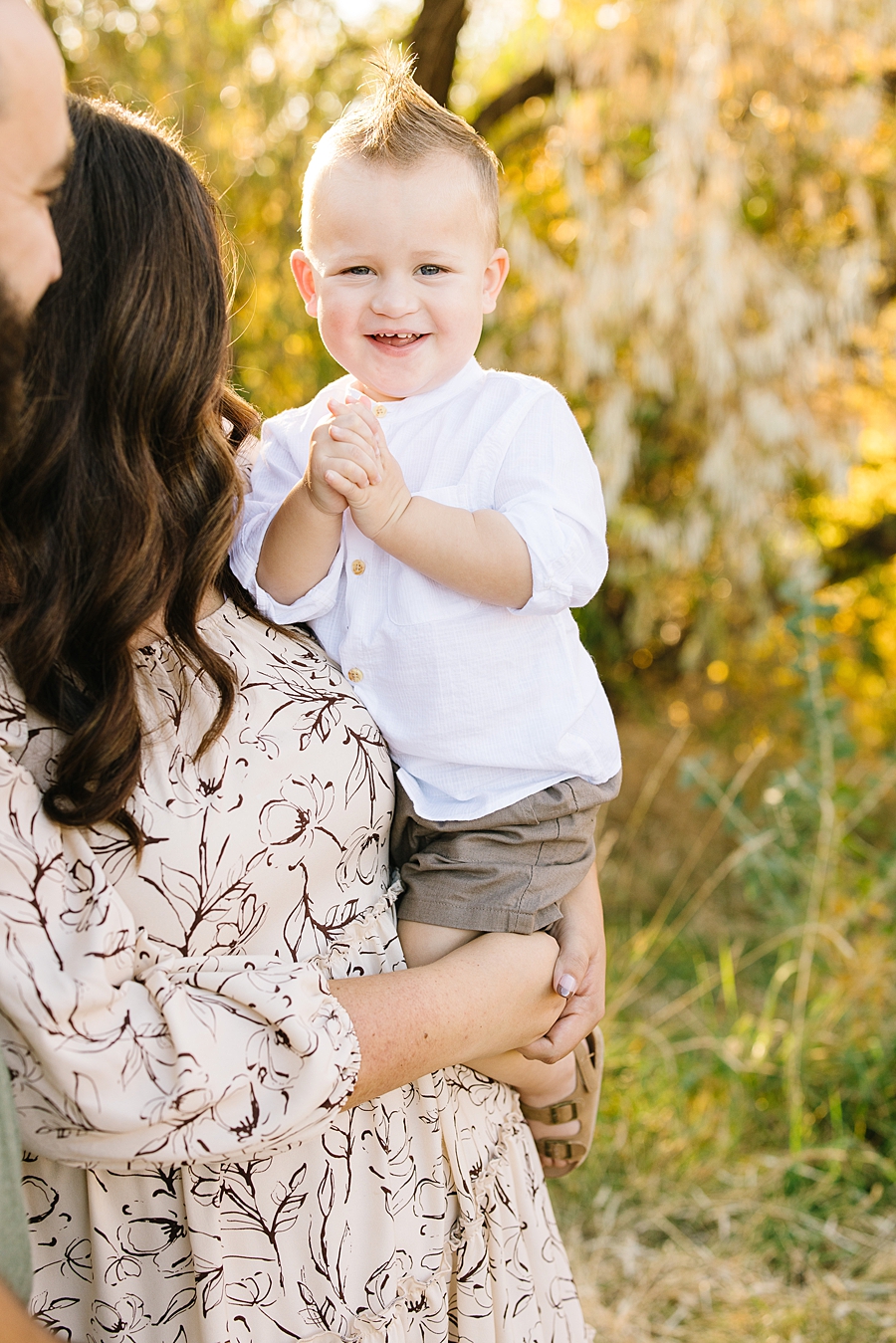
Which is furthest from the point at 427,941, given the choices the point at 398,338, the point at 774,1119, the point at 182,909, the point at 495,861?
the point at 774,1119

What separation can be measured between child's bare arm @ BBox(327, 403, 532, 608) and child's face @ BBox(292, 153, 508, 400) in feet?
0.42

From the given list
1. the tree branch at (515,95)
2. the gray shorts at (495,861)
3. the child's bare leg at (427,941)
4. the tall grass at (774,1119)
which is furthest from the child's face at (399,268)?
the tree branch at (515,95)

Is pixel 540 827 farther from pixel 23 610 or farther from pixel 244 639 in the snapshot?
pixel 23 610

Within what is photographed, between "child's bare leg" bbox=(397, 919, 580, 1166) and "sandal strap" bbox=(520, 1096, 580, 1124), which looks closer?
"child's bare leg" bbox=(397, 919, 580, 1166)

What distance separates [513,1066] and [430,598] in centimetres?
54

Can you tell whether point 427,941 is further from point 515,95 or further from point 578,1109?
point 515,95

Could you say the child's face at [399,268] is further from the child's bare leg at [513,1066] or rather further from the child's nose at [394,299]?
the child's bare leg at [513,1066]

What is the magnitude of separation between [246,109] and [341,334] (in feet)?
8.85

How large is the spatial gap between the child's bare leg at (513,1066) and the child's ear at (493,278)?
73cm

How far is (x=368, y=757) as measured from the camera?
1196mm

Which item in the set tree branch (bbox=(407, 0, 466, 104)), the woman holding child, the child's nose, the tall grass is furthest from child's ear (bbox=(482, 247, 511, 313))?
tree branch (bbox=(407, 0, 466, 104))

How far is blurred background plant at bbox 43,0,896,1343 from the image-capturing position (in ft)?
8.84

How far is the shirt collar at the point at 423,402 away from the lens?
4.30ft

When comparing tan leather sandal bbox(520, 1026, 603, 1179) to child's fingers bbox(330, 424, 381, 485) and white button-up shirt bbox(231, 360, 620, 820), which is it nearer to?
white button-up shirt bbox(231, 360, 620, 820)
